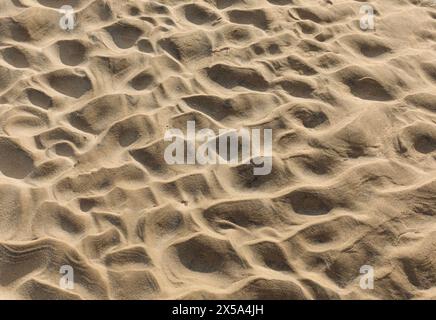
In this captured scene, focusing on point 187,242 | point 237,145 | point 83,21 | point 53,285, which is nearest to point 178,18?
point 83,21

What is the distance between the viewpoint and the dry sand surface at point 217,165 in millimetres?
3020

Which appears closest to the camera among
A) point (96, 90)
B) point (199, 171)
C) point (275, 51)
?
point (199, 171)

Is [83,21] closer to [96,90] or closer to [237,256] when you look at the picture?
[96,90]

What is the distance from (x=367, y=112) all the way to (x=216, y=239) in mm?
1247

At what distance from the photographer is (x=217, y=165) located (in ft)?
11.4

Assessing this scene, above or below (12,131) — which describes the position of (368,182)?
below

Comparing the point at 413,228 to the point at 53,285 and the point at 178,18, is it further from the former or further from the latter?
the point at 178,18

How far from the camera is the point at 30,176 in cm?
346

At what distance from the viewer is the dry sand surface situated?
3.02 m

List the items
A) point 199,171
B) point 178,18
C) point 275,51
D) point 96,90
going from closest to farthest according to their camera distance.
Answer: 1. point 199,171
2. point 96,90
3. point 275,51
4. point 178,18

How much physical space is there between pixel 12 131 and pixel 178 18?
4.76 feet

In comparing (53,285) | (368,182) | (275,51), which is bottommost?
(53,285)

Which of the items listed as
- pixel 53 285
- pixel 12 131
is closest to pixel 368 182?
pixel 53 285

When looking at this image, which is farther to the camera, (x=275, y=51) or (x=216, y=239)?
(x=275, y=51)
